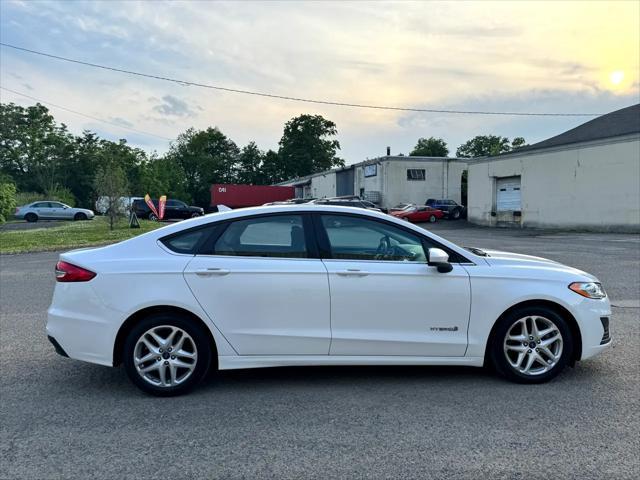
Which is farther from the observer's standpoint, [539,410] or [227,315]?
[227,315]

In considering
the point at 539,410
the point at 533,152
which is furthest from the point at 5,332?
the point at 533,152

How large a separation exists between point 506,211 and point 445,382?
29675 mm

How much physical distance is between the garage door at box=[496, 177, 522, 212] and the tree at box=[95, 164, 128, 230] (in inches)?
900

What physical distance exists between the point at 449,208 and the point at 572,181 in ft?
39.1

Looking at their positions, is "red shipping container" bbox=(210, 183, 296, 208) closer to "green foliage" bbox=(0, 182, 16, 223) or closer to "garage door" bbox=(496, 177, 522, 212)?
"green foliage" bbox=(0, 182, 16, 223)

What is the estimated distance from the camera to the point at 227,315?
13.2ft

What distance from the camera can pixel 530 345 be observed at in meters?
4.25

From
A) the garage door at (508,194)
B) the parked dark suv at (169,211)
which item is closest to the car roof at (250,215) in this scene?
the garage door at (508,194)

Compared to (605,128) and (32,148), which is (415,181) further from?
(32,148)

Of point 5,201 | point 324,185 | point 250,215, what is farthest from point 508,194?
point 250,215

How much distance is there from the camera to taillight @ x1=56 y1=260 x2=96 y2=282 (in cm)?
403

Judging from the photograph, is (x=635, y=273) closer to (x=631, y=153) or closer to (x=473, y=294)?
(x=473, y=294)

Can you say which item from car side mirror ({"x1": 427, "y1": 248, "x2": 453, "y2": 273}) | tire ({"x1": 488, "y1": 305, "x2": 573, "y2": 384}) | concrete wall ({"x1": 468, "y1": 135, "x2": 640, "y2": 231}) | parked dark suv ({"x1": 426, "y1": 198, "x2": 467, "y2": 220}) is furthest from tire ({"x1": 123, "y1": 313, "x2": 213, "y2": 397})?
parked dark suv ({"x1": 426, "y1": 198, "x2": 467, "y2": 220})

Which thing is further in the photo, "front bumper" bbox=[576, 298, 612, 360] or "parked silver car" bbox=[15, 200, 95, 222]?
"parked silver car" bbox=[15, 200, 95, 222]
